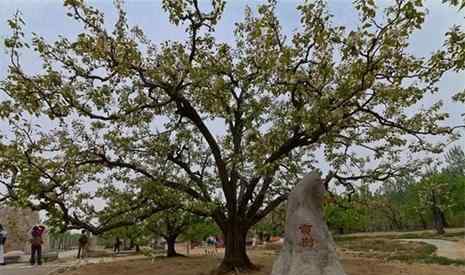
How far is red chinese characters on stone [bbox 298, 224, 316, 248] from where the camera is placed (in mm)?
7219

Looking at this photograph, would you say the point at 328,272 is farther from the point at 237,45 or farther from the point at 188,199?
the point at 237,45

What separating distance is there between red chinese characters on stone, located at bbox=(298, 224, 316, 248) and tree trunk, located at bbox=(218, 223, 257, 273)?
4578 mm

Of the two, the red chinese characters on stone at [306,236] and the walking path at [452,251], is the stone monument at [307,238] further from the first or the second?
the walking path at [452,251]

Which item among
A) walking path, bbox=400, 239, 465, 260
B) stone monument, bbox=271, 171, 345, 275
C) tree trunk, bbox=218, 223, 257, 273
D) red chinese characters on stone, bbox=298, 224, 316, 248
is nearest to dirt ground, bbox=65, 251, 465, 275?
tree trunk, bbox=218, 223, 257, 273

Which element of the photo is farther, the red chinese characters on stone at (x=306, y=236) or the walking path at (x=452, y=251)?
the walking path at (x=452, y=251)

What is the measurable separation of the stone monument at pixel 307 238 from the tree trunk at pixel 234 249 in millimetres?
4093

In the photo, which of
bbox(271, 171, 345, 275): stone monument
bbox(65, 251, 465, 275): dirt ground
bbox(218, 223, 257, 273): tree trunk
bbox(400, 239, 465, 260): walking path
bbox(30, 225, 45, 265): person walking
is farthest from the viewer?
bbox(30, 225, 45, 265): person walking

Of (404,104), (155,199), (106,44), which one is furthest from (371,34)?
(155,199)

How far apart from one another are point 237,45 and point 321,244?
5.98 m

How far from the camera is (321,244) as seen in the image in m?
7.25

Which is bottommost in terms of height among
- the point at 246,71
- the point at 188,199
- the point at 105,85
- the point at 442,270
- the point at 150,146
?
the point at 442,270

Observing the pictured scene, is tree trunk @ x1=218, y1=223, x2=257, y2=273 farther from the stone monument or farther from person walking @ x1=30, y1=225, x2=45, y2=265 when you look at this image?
person walking @ x1=30, y1=225, x2=45, y2=265

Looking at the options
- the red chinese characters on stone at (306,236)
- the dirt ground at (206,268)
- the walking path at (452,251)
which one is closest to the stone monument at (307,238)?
the red chinese characters on stone at (306,236)

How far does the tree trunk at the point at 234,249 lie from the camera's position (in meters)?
11.5
